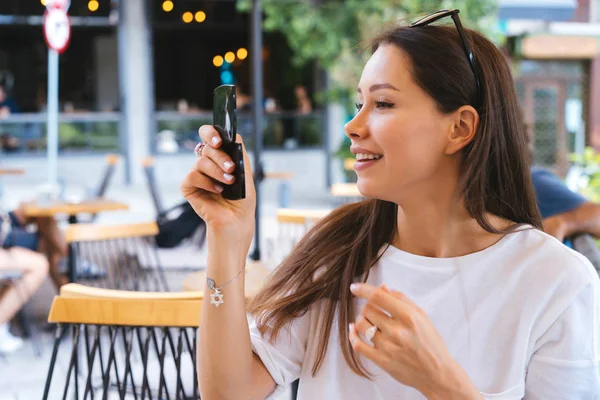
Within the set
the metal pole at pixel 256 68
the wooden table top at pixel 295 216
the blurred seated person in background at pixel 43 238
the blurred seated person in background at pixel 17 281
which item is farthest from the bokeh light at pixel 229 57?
the wooden table top at pixel 295 216

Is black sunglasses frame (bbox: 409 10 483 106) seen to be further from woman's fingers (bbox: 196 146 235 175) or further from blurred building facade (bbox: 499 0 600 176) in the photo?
blurred building facade (bbox: 499 0 600 176)

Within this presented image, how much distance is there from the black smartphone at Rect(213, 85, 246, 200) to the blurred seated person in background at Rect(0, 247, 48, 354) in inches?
145

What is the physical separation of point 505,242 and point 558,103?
1711 centimetres

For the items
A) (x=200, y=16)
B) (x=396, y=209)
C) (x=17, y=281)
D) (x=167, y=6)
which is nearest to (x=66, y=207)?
(x=17, y=281)

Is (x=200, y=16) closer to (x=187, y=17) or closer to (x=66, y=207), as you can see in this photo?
(x=187, y=17)

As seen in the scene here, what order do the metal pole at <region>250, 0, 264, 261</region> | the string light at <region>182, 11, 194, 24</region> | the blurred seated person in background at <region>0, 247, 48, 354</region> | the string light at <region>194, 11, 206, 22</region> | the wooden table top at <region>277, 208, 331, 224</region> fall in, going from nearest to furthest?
the wooden table top at <region>277, 208, 331, 224</region> < the metal pole at <region>250, 0, 264, 261</region> < the blurred seated person in background at <region>0, 247, 48, 354</region> < the string light at <region>182, 11, 194, 24</region> < the string light at <region>194, 11, 206, 22</region>

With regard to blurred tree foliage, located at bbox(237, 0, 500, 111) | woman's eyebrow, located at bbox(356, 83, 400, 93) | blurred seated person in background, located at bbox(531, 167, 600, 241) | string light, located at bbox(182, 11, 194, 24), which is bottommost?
blurred seated person in background, located at bbox(531, 167, 600, 241)

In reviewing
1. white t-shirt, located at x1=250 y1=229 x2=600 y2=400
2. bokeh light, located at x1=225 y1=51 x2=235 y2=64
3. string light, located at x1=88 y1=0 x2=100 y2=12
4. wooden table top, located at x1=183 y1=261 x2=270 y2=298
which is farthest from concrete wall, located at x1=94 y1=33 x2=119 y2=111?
white t-shirt, located at x1=250 y1=229 x2=600 y2=400

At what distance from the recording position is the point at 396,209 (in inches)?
59.4

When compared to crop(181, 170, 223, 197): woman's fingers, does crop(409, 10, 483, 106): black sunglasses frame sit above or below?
above

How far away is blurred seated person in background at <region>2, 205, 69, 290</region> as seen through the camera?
17.4 feet

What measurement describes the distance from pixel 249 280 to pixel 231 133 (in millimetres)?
1630

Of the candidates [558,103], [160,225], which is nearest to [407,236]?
[160,225]

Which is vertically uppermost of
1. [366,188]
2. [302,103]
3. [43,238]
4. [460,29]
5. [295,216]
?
[302,103]
